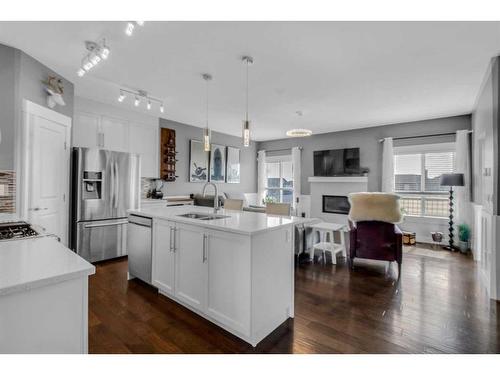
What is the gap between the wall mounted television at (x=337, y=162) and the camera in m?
6.18

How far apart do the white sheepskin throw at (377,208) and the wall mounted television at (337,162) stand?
9.79 ft

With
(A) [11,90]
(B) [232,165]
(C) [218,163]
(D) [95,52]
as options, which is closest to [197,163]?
(C) [218,163]

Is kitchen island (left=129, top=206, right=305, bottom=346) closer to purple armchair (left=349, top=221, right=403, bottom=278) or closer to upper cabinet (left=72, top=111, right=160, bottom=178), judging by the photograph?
purple armchair (left=349, top=221, right=403, bottom=278)

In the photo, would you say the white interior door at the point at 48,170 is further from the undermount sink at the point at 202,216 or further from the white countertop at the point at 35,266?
the white countertop at the point at 35,266

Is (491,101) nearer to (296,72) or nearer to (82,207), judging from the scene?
(296,72)

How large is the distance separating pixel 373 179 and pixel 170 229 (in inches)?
203

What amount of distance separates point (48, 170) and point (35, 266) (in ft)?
8.92

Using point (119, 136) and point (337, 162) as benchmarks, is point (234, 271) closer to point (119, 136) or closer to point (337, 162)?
point (119, 136)

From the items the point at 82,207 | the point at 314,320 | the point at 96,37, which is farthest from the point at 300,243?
the point at 96,37

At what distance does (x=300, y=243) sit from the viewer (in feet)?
12.6

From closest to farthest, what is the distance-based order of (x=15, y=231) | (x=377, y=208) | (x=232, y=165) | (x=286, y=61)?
(x=15, y=231)
(x=286, y=61)
(x=377, y=208)
(x=232, y=165)

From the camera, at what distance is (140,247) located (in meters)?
2.93

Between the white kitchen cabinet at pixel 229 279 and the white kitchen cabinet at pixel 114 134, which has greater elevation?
the white kitchen cabinet at pixel 114 134

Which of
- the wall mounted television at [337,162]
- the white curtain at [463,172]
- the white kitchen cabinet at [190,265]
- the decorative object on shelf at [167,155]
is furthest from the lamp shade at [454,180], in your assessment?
the decorative object on shelf at [167,155]
